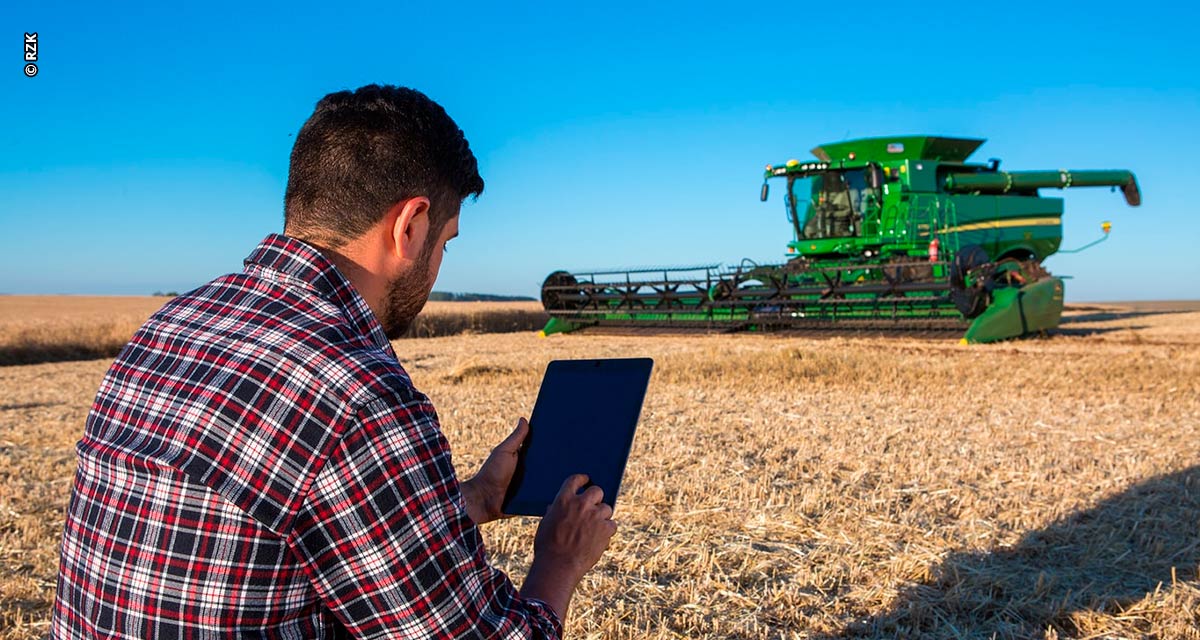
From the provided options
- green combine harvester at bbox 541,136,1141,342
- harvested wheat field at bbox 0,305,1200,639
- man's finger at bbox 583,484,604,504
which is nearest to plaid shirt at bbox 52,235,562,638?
man's finger at bbox 583,484,604,504

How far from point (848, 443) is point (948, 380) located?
3.42 m

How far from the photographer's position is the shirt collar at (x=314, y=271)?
1344 millimetres

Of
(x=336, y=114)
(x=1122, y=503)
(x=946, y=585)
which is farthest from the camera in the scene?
(x=1122, y=503)

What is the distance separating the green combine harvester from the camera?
14.1 metres

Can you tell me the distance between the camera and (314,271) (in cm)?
134

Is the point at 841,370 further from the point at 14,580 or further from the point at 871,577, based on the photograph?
the point at 14,580

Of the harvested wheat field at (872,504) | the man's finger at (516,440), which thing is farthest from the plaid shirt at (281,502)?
the harvested wheat field at (872,504)

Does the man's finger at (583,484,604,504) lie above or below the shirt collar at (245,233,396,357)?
below

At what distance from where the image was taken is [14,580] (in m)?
3.59

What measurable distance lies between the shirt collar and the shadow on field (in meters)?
2.32

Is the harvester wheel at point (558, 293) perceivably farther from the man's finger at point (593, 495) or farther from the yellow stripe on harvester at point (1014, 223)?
the man's finger at point (593, 495)

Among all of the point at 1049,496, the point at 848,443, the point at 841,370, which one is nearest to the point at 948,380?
the point at 841,370

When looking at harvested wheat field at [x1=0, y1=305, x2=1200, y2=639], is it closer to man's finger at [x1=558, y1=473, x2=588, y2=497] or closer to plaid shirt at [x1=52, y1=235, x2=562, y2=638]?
man's finger at [x1=558, y1=473, x2=588, y2=497]

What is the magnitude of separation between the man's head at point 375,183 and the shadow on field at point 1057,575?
2297 mm
